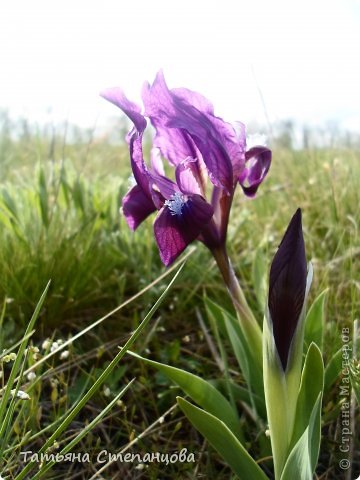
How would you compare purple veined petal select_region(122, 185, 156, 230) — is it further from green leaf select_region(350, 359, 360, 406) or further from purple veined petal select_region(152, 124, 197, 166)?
green leaf select_region(350, 359, 360, 406)

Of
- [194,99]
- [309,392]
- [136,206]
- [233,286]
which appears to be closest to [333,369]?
[309,392]

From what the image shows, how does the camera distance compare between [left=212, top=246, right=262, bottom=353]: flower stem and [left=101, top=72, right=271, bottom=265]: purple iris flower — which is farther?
[left=212, top=246, right=262, bottom=353]: flower stem

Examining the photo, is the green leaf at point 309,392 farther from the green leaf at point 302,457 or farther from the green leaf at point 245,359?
the green leaf at point 245,359

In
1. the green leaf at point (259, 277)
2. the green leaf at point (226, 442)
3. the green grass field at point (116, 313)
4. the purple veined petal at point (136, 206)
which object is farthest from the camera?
the green leaf at point (259, 277)

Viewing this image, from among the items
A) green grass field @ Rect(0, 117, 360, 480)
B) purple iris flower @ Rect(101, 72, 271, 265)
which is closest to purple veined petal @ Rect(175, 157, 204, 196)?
purple iris flower @ Rect(101, 72, 271, 265)

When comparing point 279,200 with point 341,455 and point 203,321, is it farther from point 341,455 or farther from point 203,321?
point 341,455

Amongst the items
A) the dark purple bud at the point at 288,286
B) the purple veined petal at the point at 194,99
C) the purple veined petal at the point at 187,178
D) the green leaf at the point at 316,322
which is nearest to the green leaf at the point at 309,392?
the dark purple bud at the point at 288,286

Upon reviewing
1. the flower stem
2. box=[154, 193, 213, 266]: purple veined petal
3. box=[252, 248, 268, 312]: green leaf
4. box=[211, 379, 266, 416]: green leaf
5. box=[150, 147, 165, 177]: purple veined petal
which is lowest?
box=[211, 379, 266, 416]: green leaf
